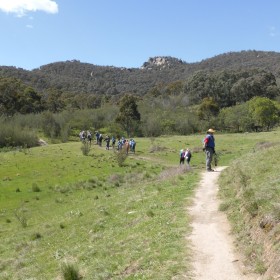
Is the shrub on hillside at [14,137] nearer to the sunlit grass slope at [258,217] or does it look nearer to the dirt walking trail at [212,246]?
the sunlit grass slope at [258,217]

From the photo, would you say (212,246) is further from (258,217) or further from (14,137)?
(14,137)

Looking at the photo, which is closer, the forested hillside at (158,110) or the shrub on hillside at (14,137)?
the shrub on hillside at (14,137)

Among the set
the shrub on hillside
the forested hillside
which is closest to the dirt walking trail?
the shrub on hillside

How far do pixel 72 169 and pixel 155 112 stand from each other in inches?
2145

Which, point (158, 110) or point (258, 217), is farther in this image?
point (158, 110)

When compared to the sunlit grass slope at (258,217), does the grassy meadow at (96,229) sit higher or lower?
lower

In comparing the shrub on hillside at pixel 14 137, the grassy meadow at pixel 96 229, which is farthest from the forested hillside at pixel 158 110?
the grassy meadow at pixel 96 229

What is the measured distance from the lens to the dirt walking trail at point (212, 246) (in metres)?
8.17

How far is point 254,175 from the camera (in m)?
14.9

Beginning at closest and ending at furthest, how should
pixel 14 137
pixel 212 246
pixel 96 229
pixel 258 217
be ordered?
pixel 212 246 < pixel 258 217 < pixel 96 229 < pixel 14 137

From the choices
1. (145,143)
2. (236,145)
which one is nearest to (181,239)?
(236,145)

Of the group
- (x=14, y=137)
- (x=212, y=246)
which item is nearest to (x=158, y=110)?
(x=14, y=137)

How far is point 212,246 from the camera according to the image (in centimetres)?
970

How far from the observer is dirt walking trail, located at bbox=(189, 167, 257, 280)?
8172 millimetres
